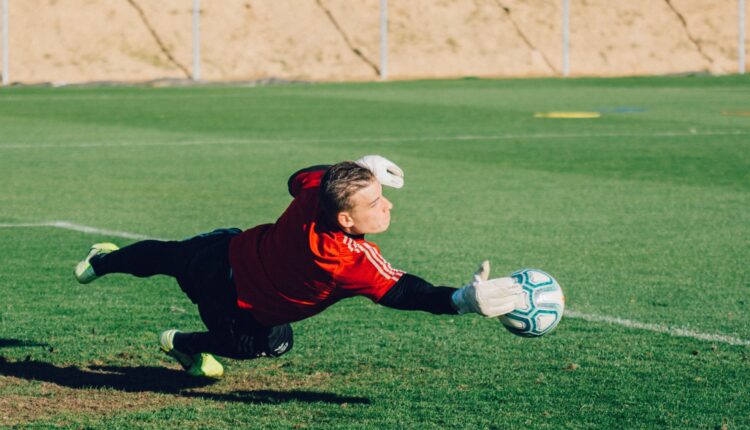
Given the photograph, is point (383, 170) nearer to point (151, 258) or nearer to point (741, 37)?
point (151, 258)

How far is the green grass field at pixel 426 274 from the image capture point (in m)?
5.27

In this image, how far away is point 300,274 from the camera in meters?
4.94

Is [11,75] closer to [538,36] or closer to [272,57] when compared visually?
[272,57]

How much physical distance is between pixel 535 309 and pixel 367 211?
0.80 meters

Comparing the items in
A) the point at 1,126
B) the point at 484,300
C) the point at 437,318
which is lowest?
the point at 1,126

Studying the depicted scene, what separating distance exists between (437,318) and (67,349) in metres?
1.93

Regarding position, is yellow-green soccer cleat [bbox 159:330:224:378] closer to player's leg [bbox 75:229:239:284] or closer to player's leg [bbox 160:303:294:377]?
player's leg [bbox 160:303:294:377]

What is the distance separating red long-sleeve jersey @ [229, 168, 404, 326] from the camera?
15.8 ft

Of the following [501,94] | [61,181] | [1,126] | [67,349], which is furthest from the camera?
[501,94]

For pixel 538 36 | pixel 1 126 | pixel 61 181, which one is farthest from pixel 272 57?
pixel 61 181

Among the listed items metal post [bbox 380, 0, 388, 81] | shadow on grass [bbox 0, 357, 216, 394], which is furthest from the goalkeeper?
metal post [bbox 380, 0, 388, 81]

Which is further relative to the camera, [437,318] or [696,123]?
[696,123]

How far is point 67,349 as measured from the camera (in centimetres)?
627

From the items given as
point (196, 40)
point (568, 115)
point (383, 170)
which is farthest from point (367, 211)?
point (196, 40)
